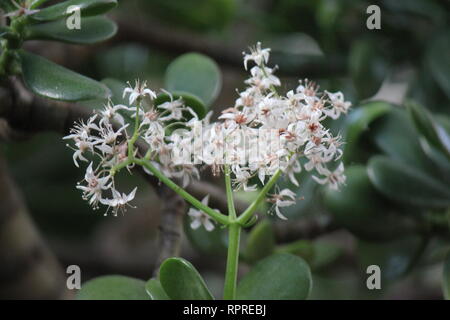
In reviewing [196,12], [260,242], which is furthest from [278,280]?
[196,12]

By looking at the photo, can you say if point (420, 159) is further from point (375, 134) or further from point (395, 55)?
point (395, 55)

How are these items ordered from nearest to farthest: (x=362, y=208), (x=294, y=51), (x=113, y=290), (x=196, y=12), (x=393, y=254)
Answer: (x=113, y=290), (x=362, y=208), (x=393, y=254), (x=294, y=51), (x=196, y=12)

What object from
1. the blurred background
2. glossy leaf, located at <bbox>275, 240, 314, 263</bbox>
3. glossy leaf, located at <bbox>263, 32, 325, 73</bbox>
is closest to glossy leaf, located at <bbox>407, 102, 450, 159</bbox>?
the blurred background

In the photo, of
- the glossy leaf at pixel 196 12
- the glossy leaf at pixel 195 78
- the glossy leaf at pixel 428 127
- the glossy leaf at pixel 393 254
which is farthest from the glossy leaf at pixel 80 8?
the glossy leaf at pixel 196 12

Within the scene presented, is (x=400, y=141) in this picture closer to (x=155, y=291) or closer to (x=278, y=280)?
(x=278, y=280)

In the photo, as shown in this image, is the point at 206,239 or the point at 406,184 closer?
the point at 406,184
